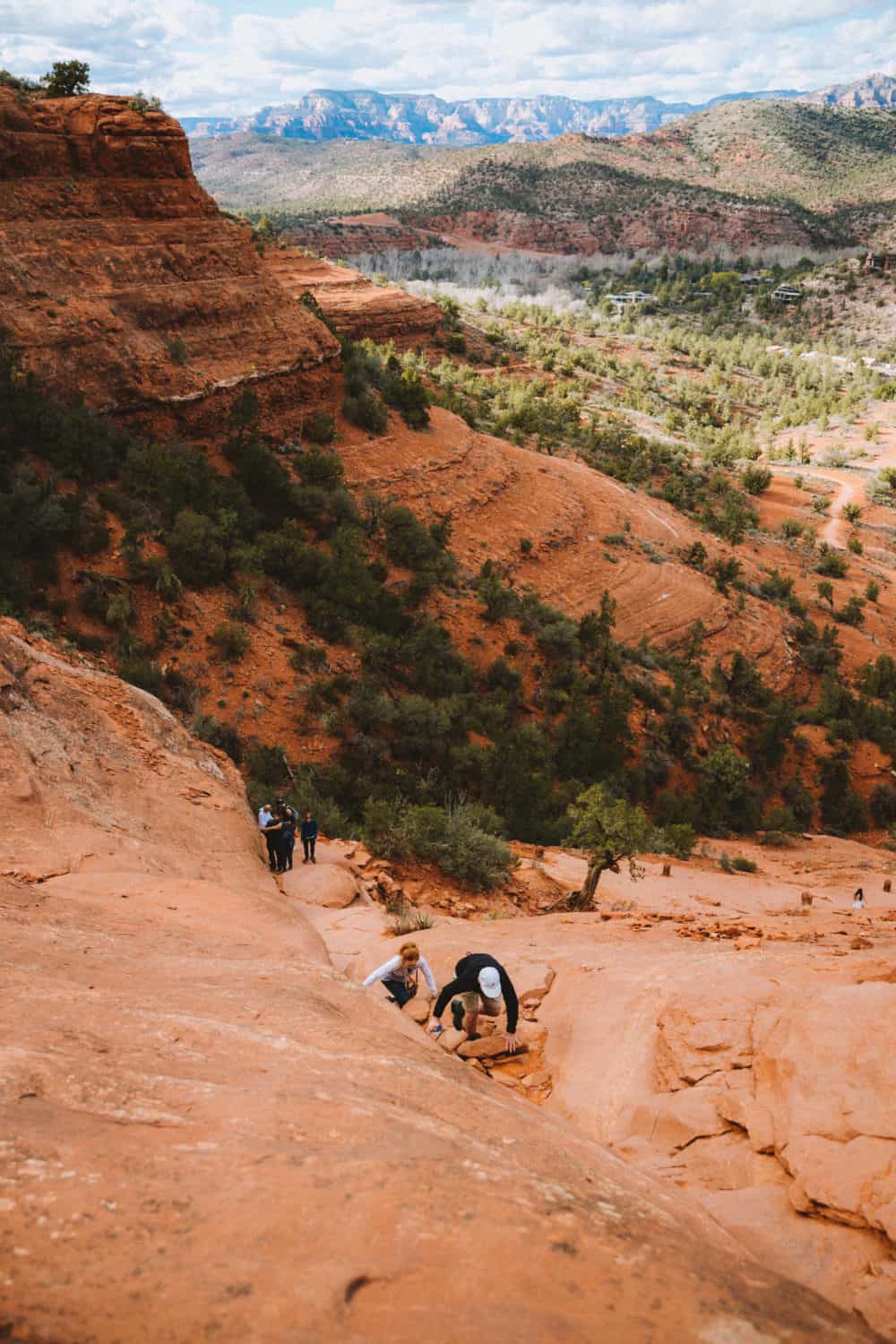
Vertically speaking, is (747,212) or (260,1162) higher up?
(747,212)

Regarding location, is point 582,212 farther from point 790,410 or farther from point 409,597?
point 409,597

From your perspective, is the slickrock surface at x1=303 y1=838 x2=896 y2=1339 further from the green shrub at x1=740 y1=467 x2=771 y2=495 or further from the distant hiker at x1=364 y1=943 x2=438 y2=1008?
the green shrub at x1=740 y1=467 x2=771 y2=495

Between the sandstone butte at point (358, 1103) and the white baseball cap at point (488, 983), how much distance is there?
59 cm

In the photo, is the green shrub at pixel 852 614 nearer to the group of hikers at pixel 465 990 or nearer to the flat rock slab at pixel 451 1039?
the group of hikers at pixel 465 990

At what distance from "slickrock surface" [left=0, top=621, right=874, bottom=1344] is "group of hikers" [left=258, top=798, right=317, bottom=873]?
520 centimetres

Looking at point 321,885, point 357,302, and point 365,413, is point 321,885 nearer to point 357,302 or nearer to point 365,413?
point 365,413

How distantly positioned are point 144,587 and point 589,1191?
630 inches

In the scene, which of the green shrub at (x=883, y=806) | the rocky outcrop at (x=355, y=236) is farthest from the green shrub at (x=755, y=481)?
the rocky outcrop at (x=355, y=236)

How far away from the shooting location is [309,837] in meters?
11.7

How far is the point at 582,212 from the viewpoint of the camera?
115 m

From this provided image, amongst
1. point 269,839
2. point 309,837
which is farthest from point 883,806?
point 269,839

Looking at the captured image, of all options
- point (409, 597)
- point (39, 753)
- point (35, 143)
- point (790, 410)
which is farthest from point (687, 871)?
point (790, 410)

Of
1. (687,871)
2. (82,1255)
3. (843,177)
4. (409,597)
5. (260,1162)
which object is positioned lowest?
(687,871)

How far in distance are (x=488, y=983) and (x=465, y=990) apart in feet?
0.93
